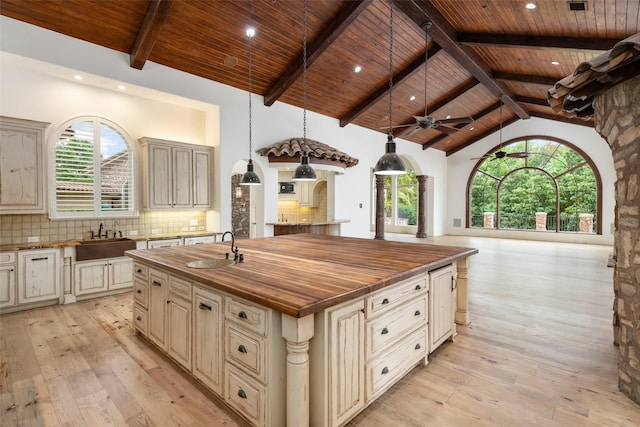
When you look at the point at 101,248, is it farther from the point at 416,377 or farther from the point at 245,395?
the point at 416,377

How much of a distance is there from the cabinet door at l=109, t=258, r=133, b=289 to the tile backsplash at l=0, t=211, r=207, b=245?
0.68 meters

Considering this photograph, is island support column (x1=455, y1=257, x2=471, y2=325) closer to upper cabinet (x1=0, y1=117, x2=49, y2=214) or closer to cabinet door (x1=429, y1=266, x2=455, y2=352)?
cabinet door (x1=429, y1=266, x2=455, y2=352)

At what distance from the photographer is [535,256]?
790 centimetres

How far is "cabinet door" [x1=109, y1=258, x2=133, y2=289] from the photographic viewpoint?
4707 millimetres

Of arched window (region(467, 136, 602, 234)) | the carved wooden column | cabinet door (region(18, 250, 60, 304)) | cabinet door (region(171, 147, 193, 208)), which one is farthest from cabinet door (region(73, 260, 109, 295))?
arched window (region(467, 136, 602, 234))

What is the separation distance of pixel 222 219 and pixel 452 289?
170 inches

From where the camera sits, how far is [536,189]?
1109 cm

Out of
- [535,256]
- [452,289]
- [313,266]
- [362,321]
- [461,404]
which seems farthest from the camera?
Result: [535,256]

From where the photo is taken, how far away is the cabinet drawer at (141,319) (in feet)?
9.97

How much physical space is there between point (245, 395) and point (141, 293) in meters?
1.75

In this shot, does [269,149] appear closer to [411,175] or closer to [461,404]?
[461,404]

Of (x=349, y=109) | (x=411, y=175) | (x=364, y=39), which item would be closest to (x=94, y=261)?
(x=364, y=39)

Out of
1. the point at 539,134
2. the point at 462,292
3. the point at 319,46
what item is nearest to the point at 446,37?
the point at 319,46

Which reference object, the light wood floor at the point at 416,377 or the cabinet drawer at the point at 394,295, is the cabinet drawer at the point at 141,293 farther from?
the cabinet drawer at the point at 394,295
